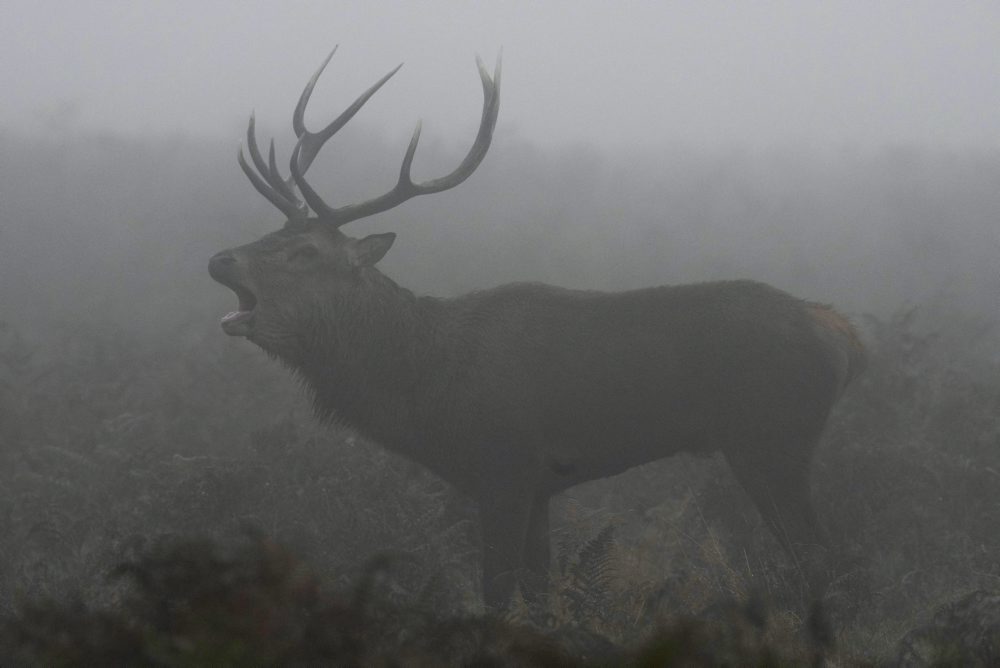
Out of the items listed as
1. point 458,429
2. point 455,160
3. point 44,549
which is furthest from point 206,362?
point 455,160

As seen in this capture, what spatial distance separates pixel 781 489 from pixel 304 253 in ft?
10.2

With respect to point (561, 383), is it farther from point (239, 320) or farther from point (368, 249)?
point (239, 320)

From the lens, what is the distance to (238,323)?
5852 millimetres

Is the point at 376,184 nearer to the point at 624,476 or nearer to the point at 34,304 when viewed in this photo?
the point at 34,304

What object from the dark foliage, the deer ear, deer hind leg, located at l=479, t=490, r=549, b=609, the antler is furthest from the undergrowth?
the antler

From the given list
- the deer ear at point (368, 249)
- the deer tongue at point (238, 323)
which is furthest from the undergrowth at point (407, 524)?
the deer ear at point (368, 249)

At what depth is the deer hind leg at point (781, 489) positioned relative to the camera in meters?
5.68

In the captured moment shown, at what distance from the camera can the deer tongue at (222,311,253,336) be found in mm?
5809

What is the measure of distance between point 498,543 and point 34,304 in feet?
35.7

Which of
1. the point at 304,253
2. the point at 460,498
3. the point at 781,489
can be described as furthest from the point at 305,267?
the point at 781,489

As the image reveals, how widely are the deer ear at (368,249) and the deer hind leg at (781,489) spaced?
7.93ft

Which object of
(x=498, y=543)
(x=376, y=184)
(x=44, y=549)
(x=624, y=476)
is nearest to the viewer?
(x=498, y=543)

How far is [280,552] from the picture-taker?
2.20 meters

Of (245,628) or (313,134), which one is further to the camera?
(313,134)
